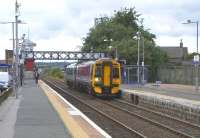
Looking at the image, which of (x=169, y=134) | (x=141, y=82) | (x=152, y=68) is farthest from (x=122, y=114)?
→ (x=152, y=68)

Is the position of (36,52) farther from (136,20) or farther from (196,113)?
(196,113)

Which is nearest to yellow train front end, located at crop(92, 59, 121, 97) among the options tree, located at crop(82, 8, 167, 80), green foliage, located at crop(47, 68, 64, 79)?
tree, located at crop(82, 8, 167, 80)

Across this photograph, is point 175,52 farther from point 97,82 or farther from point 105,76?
point 97,82

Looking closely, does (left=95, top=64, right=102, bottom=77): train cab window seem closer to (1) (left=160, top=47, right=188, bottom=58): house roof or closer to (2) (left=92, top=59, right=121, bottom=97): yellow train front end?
(2) (left=92, top=59, right=121, bottom=97): yellow train front end

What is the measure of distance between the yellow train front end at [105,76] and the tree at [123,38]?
44.1 metres

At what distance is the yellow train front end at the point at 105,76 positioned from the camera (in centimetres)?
4231

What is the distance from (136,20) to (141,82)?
2182 inches

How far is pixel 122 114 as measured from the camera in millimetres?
29000

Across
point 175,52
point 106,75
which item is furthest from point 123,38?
point 106,75

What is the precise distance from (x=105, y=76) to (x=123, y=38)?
209ft

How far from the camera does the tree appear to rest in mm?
90050

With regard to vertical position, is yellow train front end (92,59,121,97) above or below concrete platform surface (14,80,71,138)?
above

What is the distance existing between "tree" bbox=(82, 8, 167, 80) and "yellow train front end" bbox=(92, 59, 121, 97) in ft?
145

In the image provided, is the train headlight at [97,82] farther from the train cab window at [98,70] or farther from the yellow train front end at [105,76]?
the train cab window at [98,70]
